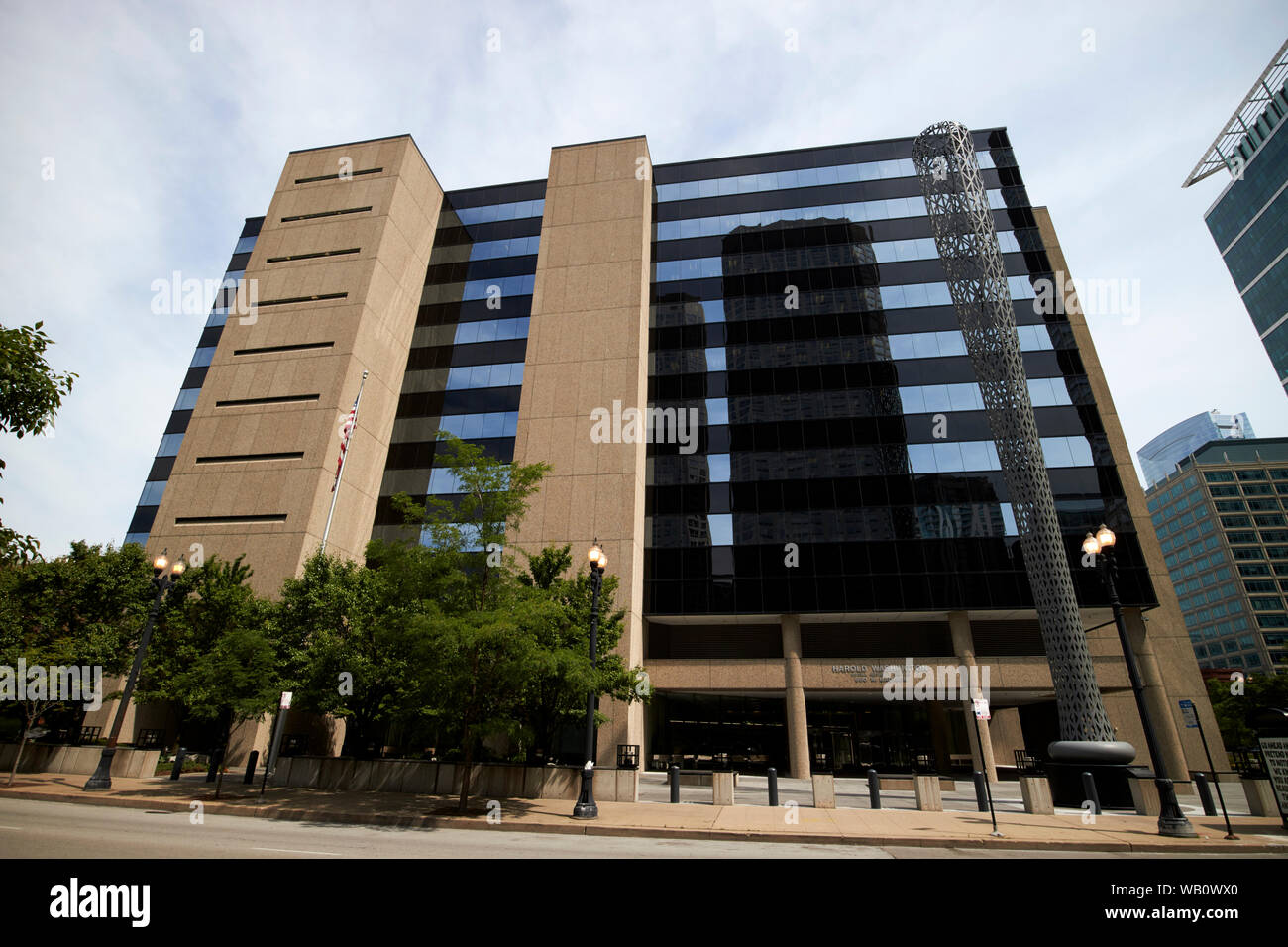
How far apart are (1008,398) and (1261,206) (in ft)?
394

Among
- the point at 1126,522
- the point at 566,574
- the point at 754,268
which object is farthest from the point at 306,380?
the point at 1126,522

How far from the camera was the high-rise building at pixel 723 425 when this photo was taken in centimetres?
3250

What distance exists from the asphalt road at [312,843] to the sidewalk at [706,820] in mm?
475

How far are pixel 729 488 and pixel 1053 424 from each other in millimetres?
18637

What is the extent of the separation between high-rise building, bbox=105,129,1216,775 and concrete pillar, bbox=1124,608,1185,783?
7.5 inches

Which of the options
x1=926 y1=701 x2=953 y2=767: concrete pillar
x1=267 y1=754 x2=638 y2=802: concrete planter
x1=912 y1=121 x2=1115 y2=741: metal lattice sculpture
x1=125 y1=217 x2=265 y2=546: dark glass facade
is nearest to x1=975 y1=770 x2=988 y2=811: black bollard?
x1=912 y1=121 x2=1115 y2=741: metal lattice sculpture

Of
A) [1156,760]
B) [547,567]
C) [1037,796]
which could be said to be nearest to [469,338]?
[547,567]

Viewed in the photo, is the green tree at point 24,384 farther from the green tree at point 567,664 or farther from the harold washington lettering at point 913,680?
the harold washington lettering at point 913,680

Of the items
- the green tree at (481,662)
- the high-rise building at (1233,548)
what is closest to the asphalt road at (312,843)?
the green tree at (481,662)

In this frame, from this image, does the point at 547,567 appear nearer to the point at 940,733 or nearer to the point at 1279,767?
Result: the point at 1279,767
